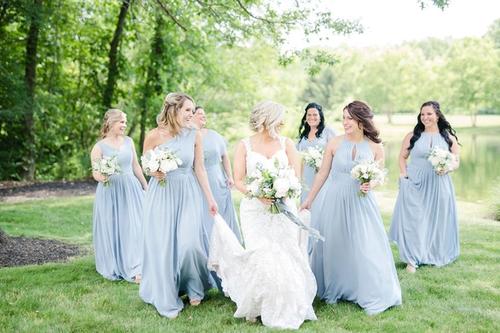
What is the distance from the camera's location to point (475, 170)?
28234 millimetres

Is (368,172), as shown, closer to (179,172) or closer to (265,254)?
(265,254)

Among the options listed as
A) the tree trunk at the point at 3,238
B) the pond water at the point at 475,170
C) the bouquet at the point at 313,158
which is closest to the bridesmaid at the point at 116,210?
the tree trunk at the point at 3,238

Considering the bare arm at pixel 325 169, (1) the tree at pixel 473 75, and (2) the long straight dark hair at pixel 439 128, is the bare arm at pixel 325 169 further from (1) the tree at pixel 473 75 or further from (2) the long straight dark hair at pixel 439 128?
(1) the tree at pixel 473 75

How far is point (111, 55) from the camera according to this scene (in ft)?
68.2

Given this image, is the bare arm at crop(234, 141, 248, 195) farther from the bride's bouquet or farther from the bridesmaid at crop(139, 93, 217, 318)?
the bride's bouquet

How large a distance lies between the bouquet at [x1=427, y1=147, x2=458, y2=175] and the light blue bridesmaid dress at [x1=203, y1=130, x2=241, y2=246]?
3.09 metres

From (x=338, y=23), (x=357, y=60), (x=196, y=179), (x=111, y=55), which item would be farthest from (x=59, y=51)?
(x=357, y=60)

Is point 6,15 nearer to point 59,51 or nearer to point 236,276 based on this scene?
point 59,51

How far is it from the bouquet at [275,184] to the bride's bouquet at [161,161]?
955 millimetres

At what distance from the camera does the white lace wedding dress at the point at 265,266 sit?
578 cm

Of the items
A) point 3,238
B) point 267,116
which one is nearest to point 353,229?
point 267,116

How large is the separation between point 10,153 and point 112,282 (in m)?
13.7

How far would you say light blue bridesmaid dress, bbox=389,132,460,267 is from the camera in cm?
867

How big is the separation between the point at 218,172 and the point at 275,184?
317 cm
